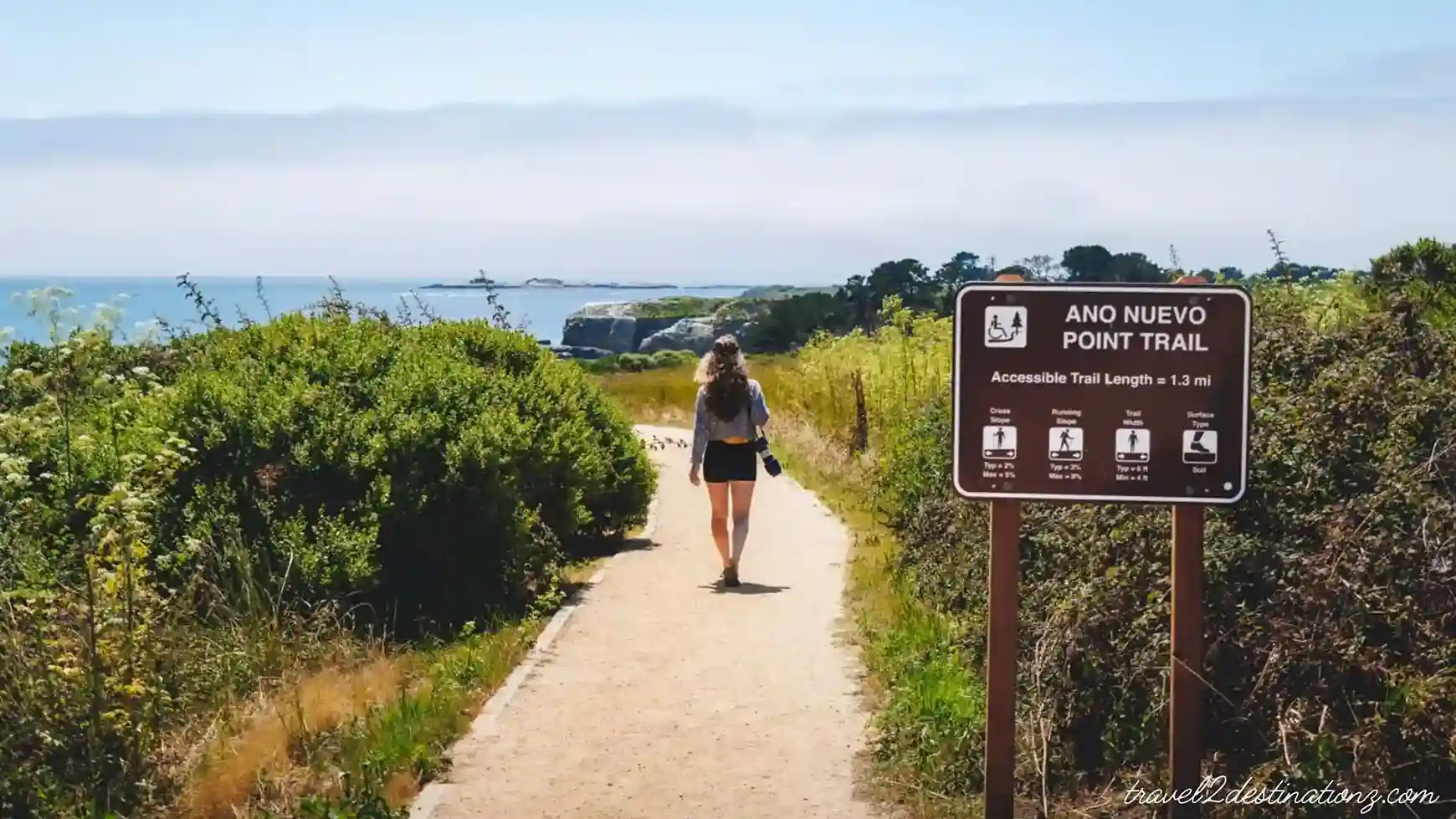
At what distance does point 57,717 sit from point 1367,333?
6177 mm

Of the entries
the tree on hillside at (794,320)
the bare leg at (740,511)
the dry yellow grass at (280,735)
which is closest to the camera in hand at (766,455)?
the bare leg at (740,511)

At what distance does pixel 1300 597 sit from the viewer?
18.4 feet

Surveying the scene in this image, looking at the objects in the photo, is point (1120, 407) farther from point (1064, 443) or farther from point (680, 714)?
point (680, 714)

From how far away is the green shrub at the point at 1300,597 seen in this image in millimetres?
5223

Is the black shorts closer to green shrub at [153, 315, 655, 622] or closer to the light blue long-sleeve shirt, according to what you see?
the light blue long-sleeve shirt

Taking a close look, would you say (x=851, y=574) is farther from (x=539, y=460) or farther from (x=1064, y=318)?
(x=1064, y=318)

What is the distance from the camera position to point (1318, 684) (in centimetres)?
538

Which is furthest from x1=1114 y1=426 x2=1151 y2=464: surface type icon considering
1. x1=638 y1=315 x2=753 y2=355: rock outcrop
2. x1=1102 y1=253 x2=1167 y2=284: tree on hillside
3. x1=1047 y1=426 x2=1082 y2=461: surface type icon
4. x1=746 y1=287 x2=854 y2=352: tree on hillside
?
x1=638 y1=315 x2=753 y2=355: rock outcrop

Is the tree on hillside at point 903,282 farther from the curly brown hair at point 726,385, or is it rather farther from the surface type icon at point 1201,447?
the surface type icon at point 1201,447

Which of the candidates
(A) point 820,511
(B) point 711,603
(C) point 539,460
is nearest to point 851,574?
(B) point 711,603

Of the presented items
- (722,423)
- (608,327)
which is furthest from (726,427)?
(608,327)

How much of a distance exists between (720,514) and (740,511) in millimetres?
149

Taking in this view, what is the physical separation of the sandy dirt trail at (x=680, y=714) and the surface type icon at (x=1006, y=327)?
7.21 feet

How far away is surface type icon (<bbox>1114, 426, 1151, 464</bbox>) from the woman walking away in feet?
19.6
